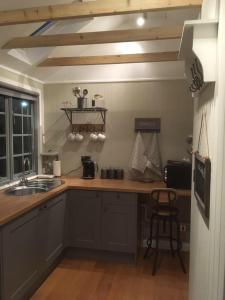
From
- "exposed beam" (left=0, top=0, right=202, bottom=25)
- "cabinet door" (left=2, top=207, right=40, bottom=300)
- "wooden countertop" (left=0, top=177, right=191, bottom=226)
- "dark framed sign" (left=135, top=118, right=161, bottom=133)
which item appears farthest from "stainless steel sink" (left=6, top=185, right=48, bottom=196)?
"exposed beam" (left=0, top=0, right=202, bottom=25)

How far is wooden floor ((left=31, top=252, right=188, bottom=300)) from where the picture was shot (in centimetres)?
257

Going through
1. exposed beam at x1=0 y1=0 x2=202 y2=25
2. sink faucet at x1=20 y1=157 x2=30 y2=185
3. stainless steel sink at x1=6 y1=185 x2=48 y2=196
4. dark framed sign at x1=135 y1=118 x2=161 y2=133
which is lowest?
stainless steel sink at x1=6 y1=185 x2=48 y2=196

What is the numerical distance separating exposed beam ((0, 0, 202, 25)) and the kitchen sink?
1713 millimetres

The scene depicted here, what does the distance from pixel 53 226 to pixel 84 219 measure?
474 mm

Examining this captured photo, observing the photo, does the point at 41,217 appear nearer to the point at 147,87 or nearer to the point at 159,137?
the point at 159,137

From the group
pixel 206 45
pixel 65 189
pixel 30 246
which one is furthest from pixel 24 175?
pixel 206 45

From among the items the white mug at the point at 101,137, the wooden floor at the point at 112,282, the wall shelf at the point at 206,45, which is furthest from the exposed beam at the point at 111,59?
the wooden floor at the point at 112,282

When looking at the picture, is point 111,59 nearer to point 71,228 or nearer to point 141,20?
point 141,20

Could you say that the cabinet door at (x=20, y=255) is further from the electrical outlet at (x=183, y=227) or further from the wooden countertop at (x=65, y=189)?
the electrical outlet at (x=183, y=227)

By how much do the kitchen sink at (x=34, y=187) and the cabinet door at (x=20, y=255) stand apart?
1.88 feet

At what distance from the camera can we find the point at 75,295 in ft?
8.43

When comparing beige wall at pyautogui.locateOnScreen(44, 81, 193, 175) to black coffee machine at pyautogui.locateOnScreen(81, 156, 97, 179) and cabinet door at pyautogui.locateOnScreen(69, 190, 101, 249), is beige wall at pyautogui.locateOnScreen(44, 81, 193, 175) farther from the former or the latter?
cabinet door at pyautogui.locateOnScreen(69, 190, 101, 249)

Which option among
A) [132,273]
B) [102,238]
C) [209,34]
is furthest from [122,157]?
[209,34]

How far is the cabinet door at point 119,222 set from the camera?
3.16 m
